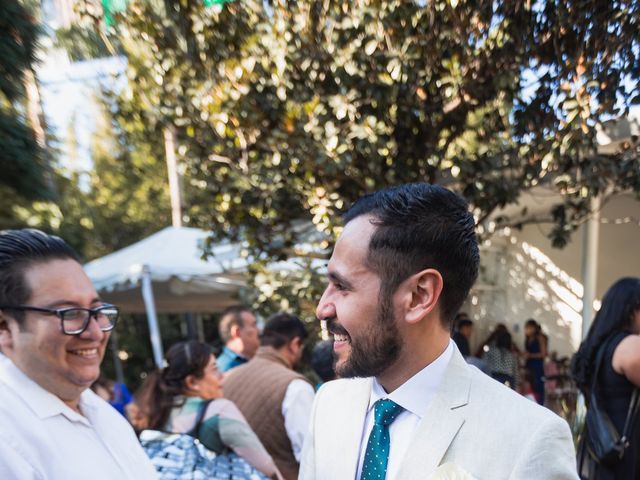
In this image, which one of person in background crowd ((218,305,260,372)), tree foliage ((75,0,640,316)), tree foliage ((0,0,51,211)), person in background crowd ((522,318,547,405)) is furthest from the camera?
person in background crowd ((522,318,547,405))

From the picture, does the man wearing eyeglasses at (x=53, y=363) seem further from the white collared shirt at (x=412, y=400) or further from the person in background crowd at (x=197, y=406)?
the person in background crowd at (x=197, y=406)

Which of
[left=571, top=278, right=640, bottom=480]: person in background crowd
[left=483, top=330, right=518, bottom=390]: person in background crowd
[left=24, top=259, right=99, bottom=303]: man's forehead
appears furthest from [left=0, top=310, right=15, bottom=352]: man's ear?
[left=483, top=330, right=518, bottom=390]: person in background crowd

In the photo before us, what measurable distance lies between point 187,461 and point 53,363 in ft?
3.37

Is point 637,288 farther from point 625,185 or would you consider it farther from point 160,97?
point 160,97

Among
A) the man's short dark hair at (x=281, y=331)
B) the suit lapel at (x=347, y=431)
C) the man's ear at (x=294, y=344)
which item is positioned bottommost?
the man's ear at (x=294, y=344)

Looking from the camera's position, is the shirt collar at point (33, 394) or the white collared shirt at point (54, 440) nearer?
the white collared shirt at point (54, 440)

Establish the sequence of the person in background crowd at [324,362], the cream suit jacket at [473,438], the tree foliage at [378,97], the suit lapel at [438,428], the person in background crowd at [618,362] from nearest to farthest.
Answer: the cream suit jacket at [473,438]
the suit lapel at [438,428]
the person in background crowd at [618,362]
the person in background crowd at [324,362]
the tree foliage at [378,97]

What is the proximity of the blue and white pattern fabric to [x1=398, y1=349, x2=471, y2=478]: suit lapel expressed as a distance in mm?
1457

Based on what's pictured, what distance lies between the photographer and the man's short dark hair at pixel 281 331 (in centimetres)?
412

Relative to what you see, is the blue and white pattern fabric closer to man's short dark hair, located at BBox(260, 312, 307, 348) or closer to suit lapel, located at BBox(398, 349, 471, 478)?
man's short dark hair, located at BBox(260, 312, 307, 348)

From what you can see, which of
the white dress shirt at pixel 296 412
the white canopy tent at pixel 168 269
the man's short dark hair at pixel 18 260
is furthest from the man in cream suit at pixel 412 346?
the white canopy tent at pixel 168 269

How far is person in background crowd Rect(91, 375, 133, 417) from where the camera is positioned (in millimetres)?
5042

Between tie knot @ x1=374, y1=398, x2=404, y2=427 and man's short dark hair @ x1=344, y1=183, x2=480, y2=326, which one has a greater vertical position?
man's short dark hair @ x1=344, y1=183, x2=480, y2=326

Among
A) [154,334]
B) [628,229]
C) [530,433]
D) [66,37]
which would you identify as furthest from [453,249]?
[628,229]
